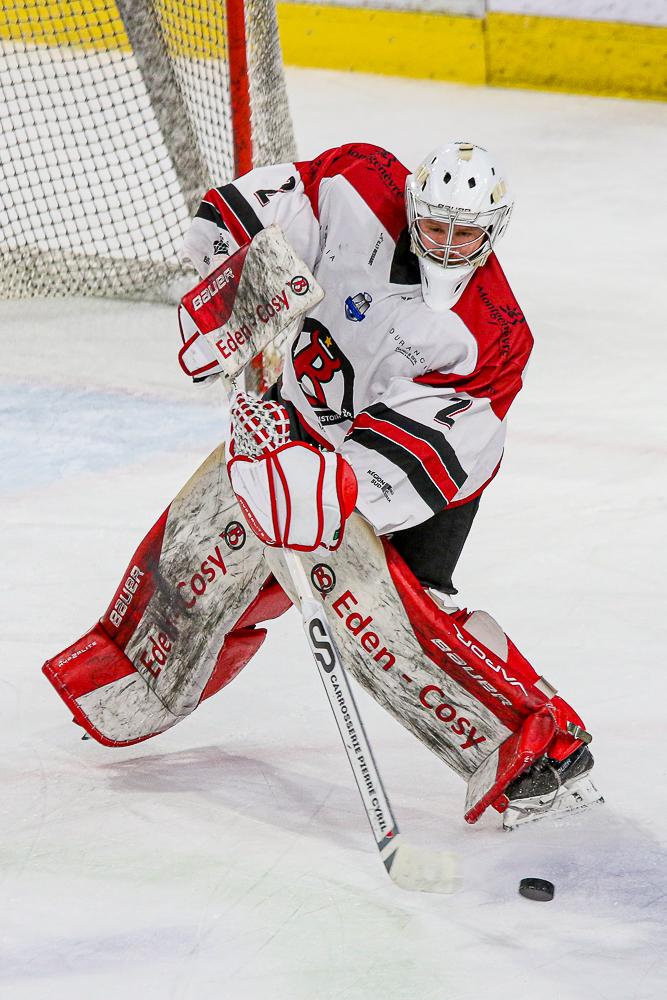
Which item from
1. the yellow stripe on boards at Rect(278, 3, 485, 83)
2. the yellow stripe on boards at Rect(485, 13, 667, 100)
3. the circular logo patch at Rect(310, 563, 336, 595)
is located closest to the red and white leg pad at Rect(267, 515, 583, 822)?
the circular logo patch at Rect(310, 563, 336, 595)

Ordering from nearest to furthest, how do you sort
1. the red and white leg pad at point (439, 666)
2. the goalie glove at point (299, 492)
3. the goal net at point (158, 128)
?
the goalie glove at point (299, 492)
the red and white leg pad at point (439, 666)
the goal net at point (158, 128)

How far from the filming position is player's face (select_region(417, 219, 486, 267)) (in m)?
2.04

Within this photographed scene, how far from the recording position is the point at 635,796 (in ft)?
7.52

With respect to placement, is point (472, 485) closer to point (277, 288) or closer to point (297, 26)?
point (277, 288)

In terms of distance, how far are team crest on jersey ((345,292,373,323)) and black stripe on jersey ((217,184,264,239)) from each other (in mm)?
198

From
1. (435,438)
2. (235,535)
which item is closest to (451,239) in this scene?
(435,438)

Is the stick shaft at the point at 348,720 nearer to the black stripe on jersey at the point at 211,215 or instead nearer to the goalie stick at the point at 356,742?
the goalie stick at the point at 356,742

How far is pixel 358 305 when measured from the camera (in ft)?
7.04

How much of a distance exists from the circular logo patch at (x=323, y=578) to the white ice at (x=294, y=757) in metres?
0.38

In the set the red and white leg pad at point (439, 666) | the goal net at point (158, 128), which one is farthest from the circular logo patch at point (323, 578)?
the goal net at point (158, 128)

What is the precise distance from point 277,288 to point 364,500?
0.33 meters

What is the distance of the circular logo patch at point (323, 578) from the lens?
2053 millimetres

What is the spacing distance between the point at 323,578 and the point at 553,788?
1.37ft

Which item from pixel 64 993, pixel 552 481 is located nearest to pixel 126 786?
pixel 64 993
